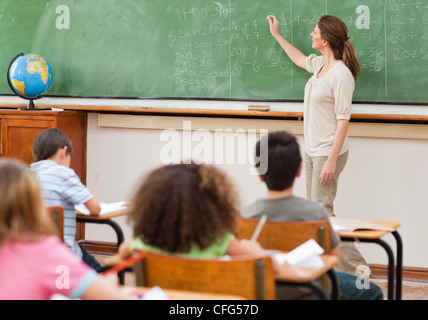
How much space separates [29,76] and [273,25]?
6.14 ft

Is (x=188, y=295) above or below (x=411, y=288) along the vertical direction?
above

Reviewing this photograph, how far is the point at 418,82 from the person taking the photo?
4145 millimetres

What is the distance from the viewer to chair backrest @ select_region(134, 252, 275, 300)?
175 centimetres

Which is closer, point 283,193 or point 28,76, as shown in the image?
point 283,193

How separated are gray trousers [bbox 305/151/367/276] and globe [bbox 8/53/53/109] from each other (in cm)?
215

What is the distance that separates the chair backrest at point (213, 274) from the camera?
1747mm

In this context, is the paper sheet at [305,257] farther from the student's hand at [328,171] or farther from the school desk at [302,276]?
the student's hand at [328,171]

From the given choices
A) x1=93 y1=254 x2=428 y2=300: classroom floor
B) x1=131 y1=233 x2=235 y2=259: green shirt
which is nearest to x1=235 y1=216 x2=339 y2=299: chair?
x1=131 y1=233 x2=235 y2=259: green shirt

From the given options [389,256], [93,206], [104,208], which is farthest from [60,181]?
[389,256]

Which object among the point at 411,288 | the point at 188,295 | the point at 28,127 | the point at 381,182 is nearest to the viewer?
the point at 188,295

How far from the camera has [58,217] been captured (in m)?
2.87

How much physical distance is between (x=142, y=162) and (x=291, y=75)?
4.43 ft

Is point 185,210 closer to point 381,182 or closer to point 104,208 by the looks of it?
point 104,208
